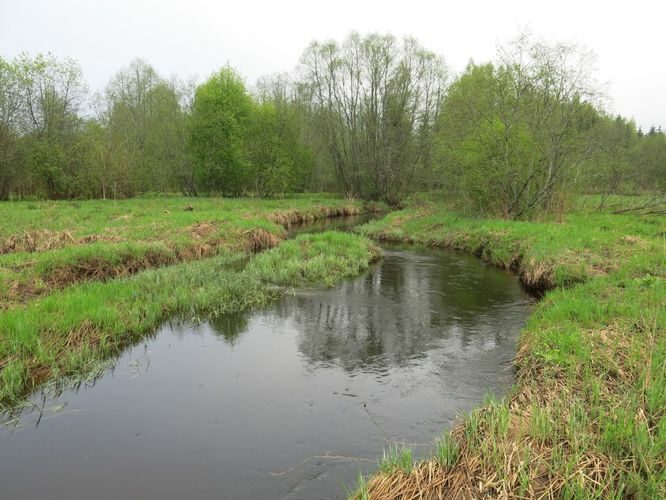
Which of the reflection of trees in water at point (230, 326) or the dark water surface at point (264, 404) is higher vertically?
the reflection of trees in water at point (230, 326)

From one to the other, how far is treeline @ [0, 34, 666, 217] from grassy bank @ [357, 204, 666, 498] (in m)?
12.0

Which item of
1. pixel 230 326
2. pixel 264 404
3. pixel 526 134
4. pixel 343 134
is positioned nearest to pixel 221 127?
pixel 343 134

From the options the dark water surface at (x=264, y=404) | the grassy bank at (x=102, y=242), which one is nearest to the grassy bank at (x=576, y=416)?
the dark water surface at (x=264, y=404)

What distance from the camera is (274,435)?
223 inches

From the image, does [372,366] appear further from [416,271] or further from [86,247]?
[86,247]

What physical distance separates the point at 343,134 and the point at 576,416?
4261 centimetres

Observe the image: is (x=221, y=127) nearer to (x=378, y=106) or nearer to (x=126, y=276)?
(x=378, y=106)

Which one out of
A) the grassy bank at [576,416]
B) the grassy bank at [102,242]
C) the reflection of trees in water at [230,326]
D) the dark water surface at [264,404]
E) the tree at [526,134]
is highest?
the tree at [526,134]

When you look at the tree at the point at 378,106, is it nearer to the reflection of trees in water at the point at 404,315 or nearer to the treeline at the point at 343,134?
the treeline at the point at 343,134

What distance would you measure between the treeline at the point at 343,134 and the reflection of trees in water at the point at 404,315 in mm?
9631

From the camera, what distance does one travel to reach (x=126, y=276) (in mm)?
12414

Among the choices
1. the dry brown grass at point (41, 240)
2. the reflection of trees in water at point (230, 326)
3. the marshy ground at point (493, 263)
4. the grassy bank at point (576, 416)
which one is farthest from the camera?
the dry brown grass at point (41, 240)

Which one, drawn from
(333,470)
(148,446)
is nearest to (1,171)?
(148,446)

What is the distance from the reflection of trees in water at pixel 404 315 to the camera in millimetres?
8617
